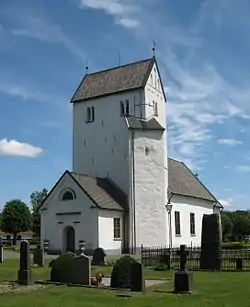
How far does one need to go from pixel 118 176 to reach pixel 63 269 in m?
28.9

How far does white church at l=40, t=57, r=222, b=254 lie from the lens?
1762 inches

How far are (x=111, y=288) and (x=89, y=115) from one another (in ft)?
115

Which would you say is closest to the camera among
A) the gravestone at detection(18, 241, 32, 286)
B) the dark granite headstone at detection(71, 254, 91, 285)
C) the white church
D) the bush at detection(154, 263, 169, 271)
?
the dark granite headstone at detection(71, 254, 91, 285)

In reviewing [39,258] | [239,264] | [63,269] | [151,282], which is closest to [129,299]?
[63,269]

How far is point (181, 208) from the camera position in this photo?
5434cm

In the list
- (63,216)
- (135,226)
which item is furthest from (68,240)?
(135,226)

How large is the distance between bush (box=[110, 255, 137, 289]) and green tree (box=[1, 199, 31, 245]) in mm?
76313

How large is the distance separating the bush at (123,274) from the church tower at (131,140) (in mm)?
28404

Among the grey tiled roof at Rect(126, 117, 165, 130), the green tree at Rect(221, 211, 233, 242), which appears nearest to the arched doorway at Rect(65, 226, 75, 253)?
the grey tiled roof at Rect(126, 117, 165, 130)

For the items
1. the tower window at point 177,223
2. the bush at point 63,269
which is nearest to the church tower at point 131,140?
the tower window at point 177,223

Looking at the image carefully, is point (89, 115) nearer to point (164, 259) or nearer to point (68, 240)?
point (68, 240)

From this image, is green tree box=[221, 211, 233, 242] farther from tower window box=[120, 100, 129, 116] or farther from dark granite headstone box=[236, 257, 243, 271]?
dark granite headstone box=[236, 257, 243, 271]

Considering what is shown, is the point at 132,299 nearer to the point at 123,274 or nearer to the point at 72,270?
the point at 123,274

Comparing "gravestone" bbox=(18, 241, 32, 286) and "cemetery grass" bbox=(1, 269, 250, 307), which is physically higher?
"gravestone" bbox=(18, 241, 32, 286)
